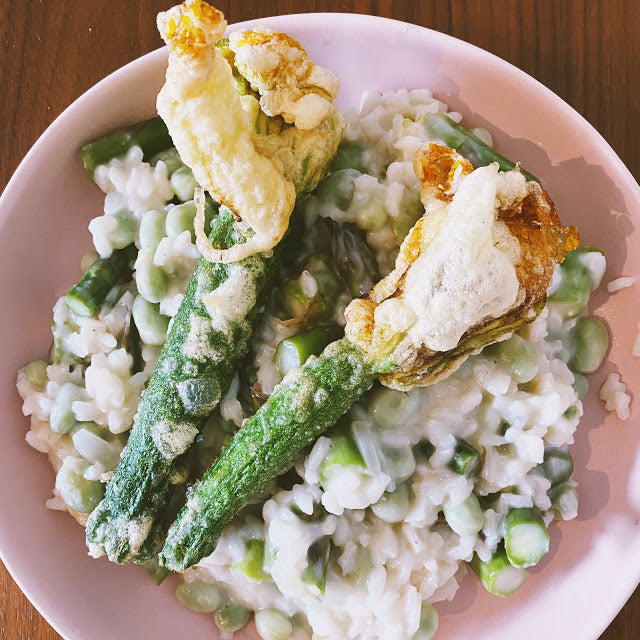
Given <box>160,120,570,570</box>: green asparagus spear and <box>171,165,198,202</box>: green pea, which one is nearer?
<box>160,120,570,570</box>: green asparagus spear

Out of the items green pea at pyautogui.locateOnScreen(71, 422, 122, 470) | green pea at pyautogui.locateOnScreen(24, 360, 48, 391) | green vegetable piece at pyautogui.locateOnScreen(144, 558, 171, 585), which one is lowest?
green vegetable piece at pyautogui.locateOnScreen(144, 558, 171, 585)

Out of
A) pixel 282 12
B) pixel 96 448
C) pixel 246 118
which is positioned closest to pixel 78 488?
pixel 96 448

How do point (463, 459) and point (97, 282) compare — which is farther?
point (97, 282)

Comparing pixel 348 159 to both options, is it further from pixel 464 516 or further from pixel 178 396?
pixel 464 516

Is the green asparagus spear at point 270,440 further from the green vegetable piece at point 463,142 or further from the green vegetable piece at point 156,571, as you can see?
the green vegetable piece at point 463,142

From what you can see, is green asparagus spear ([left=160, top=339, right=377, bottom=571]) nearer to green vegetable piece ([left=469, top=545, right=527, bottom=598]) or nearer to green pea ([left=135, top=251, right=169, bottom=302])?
green pea ([left=135, top=251, right=169, bottom=302])

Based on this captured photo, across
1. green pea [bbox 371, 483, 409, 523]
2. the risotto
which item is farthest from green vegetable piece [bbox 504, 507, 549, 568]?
green pea [bbox 371, 483, 409, 523]

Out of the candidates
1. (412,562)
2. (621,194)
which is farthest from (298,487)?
(621,194)
